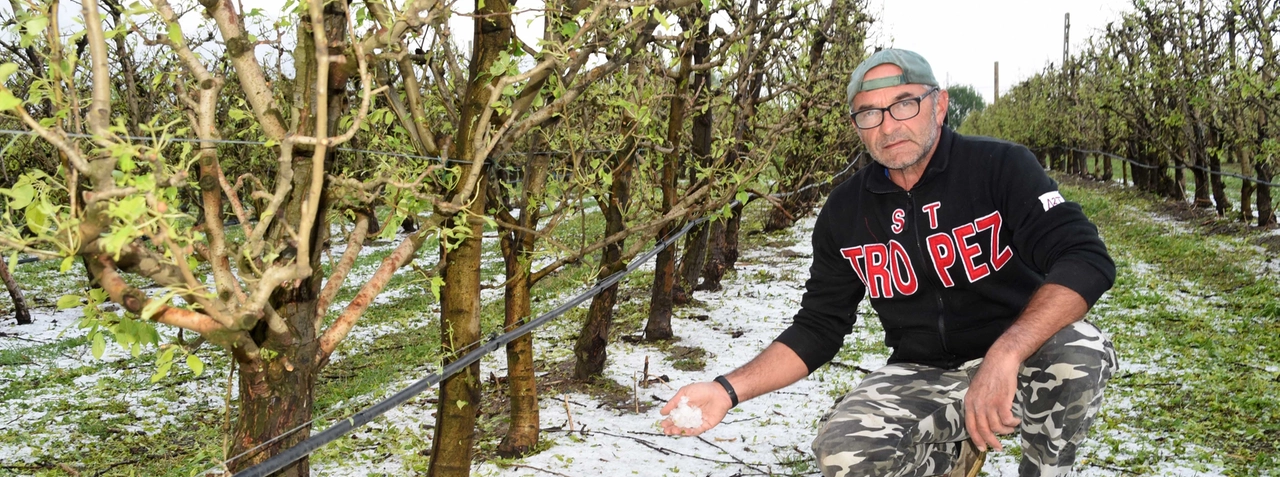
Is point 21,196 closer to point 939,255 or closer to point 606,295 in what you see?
point 939,255

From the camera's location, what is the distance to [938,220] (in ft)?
9.86

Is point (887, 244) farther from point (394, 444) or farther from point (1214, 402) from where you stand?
point (1214, 402)

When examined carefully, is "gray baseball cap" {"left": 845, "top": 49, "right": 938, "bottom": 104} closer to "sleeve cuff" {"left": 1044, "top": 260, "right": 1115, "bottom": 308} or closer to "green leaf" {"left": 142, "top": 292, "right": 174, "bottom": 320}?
"sleeve cuff" {"left": 1044, "top": 260, "right": 1115, "bottom": 308}

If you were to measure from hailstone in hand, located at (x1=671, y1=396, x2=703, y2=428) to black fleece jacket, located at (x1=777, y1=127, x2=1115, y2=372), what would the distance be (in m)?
0.50

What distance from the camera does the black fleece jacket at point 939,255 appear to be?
291 cm

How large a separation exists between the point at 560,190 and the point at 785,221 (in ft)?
29.4

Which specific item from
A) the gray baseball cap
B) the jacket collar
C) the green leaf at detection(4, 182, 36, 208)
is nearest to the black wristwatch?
the jacket collar

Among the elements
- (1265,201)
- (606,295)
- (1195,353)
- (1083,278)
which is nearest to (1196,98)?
(1265,201)

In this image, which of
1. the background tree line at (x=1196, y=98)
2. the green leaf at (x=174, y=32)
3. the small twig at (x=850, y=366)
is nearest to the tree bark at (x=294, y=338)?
the green leaf at (x=174, y=32)

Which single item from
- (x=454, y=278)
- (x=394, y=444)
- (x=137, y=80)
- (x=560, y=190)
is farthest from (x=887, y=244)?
(x=137, y=80)

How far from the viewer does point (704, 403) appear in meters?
2.64

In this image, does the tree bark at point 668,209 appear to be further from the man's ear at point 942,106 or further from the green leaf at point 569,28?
the green leaf at point 569,28

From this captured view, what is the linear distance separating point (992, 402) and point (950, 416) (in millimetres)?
641

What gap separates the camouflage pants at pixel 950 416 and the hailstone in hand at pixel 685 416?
0.44 metres
